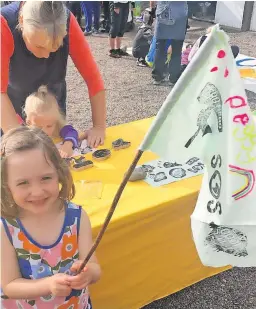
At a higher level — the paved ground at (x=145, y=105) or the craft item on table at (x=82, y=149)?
the craft item on table at (x=82, y=149)

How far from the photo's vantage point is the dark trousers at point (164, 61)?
439cm

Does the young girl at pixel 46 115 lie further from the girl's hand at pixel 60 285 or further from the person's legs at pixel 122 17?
the person's legs at pixel 122 17

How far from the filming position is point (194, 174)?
5.57 feet

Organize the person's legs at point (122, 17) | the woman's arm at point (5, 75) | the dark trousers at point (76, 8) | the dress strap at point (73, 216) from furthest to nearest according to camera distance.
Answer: the dark trousers at point (76, 8)
the person's legs at point (122, 17)
the woman's arm at point (5, 75)
the dress strap at point (73, 216)

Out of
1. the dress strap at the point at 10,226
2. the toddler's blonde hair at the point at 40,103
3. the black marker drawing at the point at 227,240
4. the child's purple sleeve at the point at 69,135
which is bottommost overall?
the child's purple sleeve at the point at 69,135

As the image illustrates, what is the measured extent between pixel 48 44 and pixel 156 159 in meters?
0.65

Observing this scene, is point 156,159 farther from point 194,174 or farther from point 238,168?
point 238,168

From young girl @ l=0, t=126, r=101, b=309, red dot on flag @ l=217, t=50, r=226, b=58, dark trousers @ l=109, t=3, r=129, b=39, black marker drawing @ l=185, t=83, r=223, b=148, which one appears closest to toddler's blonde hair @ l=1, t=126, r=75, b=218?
young girl @ l=0, t=126, r=101, b=309

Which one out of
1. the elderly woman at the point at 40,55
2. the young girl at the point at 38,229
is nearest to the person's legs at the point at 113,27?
the elderly woman at the point at 40,55

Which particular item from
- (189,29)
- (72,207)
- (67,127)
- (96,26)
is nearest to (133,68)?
(96,26)

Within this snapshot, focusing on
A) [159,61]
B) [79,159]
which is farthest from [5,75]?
[159,61]

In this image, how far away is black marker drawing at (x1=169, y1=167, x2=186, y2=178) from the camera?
1.68 m

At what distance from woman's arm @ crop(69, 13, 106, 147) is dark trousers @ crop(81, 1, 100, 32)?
491 cm

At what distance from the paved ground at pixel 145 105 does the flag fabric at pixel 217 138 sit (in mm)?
833
